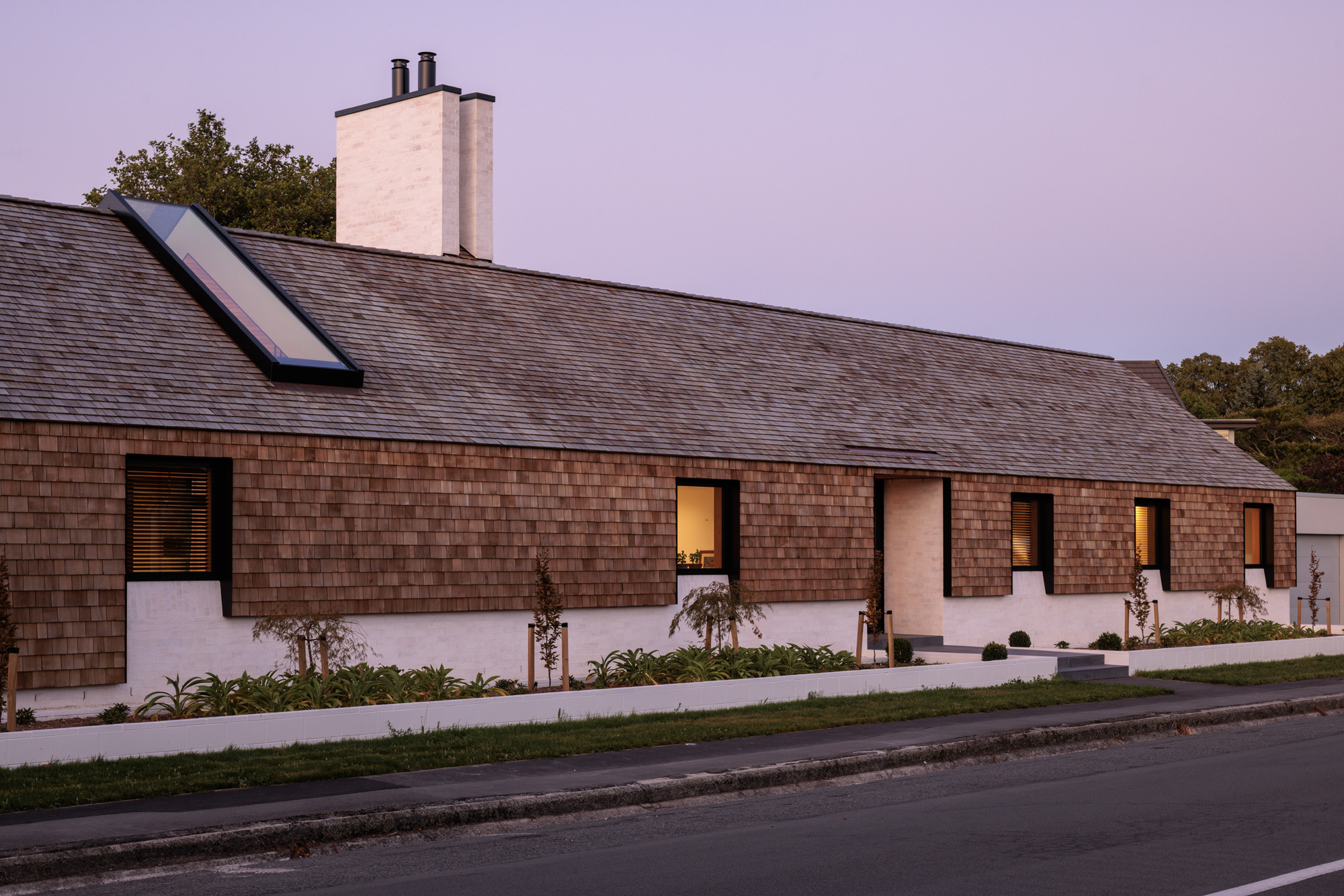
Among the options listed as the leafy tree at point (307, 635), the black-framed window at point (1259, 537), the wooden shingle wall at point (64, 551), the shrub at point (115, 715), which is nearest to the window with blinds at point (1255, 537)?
the black-framed window at point (1259, 537)

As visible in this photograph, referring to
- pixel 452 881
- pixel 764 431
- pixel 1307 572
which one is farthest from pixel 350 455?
pixel 1307 572

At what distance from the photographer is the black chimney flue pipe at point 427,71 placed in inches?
1027

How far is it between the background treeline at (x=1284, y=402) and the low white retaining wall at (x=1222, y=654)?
1657 inches

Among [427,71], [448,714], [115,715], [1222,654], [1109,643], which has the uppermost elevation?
[427,71]

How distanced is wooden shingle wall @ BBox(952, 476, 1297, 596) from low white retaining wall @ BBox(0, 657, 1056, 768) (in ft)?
13.9

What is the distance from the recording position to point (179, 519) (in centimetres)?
1497

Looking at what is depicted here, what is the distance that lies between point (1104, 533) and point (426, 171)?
14671mm

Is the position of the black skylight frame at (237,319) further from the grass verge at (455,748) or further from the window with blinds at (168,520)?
the grass verge at (455,748)

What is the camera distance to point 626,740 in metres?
13.0

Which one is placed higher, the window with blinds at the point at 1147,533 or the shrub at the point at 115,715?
the window with blinds at the point at 1147,533

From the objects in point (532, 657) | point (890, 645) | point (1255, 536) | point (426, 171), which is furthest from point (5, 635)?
point (1255, 536)

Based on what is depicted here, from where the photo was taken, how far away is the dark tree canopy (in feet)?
143

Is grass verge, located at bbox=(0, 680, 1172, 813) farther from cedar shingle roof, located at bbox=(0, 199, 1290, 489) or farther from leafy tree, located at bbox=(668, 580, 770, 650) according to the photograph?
cedar shingle roof, located at bbox=(0, 199, 1290, 489)

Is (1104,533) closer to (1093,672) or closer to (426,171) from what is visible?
(1093,672)
